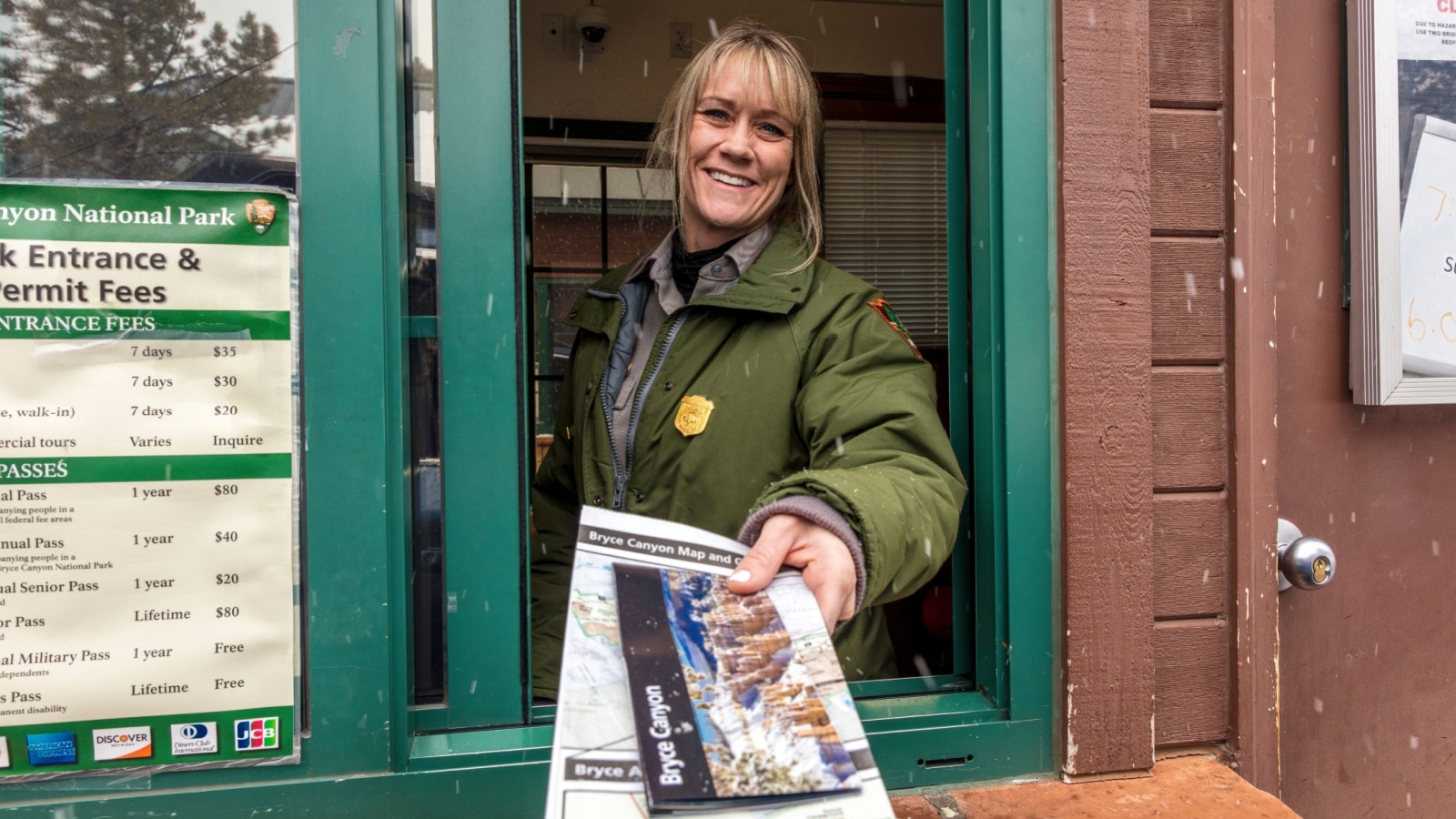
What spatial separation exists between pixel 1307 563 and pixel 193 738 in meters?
1.88

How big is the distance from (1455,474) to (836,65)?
369 centimetres

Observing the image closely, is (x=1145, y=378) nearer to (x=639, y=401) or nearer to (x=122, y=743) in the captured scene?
(x=639, y=401)

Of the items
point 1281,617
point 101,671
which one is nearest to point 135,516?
point 101,671

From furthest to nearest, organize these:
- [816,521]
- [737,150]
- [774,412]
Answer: [737,150]
[774,412]
[816,521]

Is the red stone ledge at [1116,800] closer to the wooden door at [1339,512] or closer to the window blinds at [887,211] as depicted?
the wooden door at [1339,512]

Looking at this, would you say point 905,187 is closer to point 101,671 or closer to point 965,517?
point 965,517

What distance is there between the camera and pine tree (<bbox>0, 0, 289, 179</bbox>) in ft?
4.34

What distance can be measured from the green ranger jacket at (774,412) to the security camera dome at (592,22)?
10.4 ft

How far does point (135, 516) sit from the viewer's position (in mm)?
1319

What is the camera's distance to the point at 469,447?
1.46 m

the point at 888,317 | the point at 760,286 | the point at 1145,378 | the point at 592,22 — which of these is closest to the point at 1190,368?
the point at 1145,378

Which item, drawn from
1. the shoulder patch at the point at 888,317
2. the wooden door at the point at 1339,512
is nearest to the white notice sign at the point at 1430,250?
the wooden door at the point at 1339,512

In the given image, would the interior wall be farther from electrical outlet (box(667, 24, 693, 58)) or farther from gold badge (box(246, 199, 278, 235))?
gold badge (box(246, 199, 278, 235))

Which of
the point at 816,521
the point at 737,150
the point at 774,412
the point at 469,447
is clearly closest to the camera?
the point at 816,521
